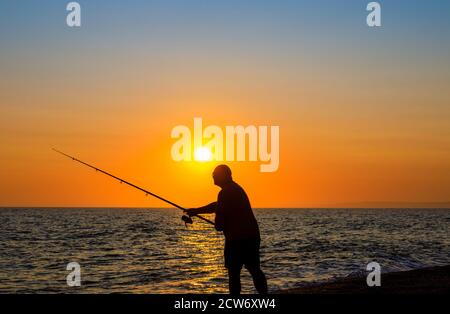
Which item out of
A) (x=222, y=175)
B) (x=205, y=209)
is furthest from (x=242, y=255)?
(x=222, y=175)

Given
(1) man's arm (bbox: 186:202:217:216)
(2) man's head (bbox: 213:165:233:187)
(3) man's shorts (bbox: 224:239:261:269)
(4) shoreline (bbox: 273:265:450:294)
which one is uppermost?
(2) man's head (bbox: 213:165:233:187)

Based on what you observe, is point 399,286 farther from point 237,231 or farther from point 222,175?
point 222,175

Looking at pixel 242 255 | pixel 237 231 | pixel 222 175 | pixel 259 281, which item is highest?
pixel 222 175

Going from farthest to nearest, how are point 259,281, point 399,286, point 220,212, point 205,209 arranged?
point 399,286
point 205,209
point 220,212
point 259,281

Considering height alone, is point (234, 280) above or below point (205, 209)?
below

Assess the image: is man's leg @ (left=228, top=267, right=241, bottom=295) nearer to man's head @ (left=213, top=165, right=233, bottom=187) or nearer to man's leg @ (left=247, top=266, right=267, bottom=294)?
man's leg @ (left=247, top=266, right=267, bottom=294)

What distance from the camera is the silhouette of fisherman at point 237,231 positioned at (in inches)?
355

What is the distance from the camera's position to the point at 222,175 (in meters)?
9.27

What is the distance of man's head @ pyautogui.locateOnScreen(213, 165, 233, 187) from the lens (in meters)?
9.27

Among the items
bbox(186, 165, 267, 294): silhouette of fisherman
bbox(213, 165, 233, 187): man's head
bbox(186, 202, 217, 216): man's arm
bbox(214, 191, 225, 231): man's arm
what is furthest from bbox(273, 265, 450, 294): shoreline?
bbox(213, 165, 233, 187): man's head

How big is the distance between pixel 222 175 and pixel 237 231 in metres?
0.86

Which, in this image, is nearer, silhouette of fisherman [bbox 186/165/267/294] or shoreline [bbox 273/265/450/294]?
silhouette of fisherman [bbox 186/165/267/294]
